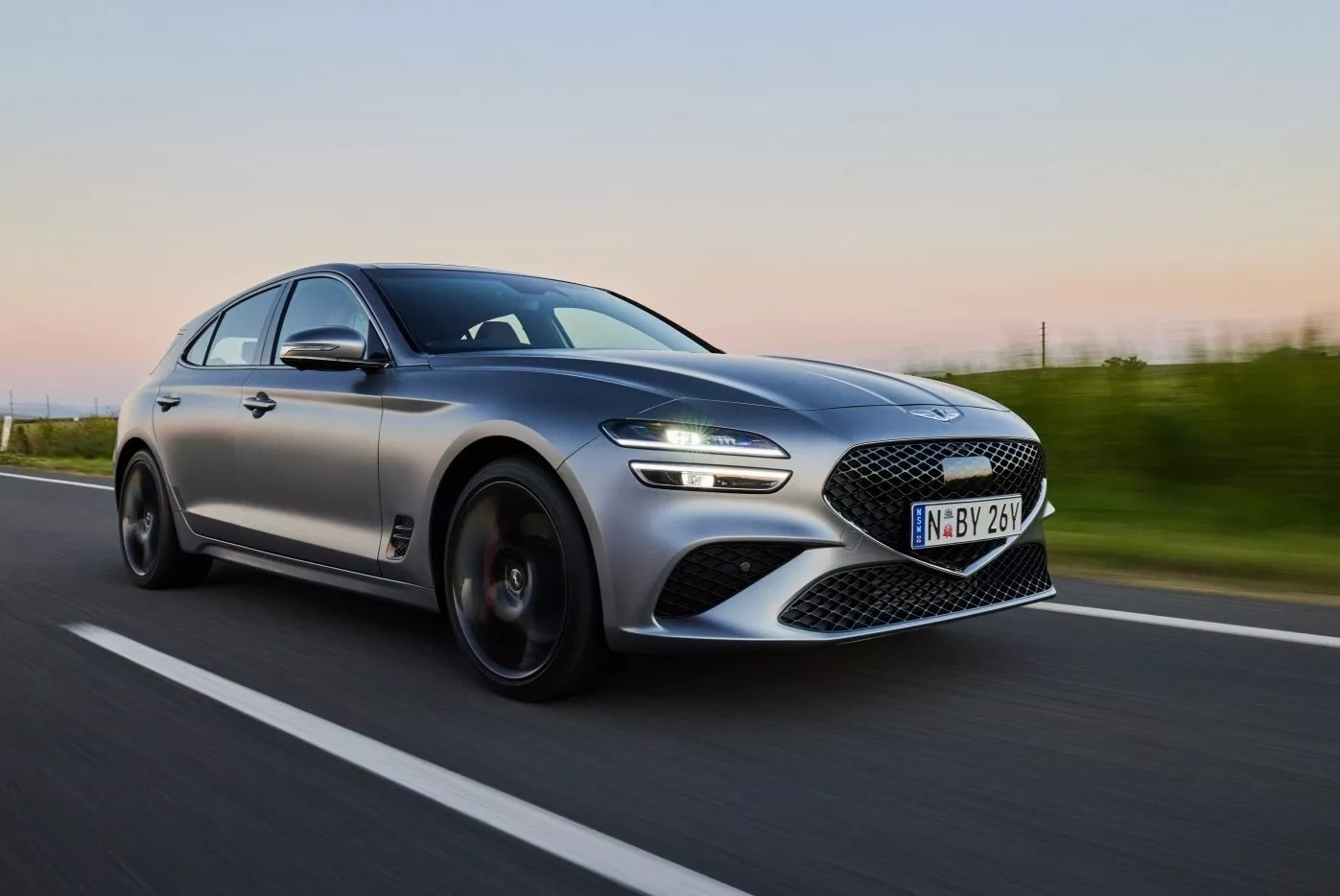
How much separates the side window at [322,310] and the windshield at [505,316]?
0.45 ft

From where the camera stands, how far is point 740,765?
332 cm

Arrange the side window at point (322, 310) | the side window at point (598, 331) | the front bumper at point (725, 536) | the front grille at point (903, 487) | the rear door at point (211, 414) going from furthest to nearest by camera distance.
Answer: the rear door at point (211, 414) < the side window at point (598, 331) < the side window at point (322, 310) < the front grille at point (903, 487) < the front bumper at point (725, 536)

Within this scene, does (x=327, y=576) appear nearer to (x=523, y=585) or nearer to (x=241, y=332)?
(x=523, y=585)

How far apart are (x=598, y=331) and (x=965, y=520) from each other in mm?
1964

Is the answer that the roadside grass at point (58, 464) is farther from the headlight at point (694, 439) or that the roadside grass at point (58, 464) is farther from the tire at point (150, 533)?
the headlight at point (694, 439)

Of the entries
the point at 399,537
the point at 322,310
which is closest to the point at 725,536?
the point at 399,537

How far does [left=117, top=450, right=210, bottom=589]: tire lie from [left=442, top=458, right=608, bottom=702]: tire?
8.12 feet

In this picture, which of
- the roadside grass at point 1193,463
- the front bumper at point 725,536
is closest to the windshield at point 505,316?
the front bumper at point 725,536

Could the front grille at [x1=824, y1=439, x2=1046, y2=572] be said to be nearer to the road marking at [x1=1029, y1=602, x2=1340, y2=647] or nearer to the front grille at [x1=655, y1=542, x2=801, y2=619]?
the front grille at [x1=655, y1=542, x2=801, y2=619]

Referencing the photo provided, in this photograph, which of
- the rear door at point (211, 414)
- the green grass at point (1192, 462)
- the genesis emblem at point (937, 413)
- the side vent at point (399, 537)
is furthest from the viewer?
the green grass at point (1192, 462)

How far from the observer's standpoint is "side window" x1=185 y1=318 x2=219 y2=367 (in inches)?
247

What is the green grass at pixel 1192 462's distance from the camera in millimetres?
6867

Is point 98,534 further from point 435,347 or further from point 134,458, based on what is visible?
point 435,347

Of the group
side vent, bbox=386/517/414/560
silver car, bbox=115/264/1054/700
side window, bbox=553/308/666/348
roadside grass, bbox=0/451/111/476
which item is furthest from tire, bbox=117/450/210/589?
roadside grass, bbox=0/451/111/476
